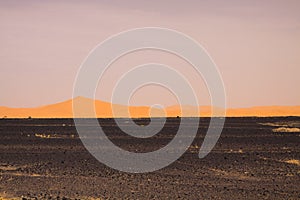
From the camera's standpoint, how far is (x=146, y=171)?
904 inches

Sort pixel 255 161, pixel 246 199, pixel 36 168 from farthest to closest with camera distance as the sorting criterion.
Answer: pixel 255 161 → pixel 36 168 → pixel 246 199

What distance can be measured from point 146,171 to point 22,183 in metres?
5.11

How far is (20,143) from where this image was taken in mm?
35594

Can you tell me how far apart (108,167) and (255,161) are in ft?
22.0

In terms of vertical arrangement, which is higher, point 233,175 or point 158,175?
point 158,175

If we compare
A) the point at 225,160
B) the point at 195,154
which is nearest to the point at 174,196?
the point at 225,160

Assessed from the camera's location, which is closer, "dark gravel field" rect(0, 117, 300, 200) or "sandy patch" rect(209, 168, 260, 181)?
"dark gravel field" rect(0, 117, 300, 200)

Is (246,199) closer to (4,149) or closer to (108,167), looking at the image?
(108,167)

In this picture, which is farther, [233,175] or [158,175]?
[233,175]

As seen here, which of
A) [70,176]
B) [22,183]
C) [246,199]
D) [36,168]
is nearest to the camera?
[246,199]

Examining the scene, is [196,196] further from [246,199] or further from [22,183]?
[22,183]

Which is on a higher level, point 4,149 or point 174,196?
point 4,149

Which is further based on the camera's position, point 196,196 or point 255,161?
point 255,161

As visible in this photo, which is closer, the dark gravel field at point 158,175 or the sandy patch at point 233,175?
the dark gravel field at point 158,175
